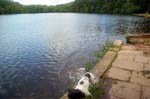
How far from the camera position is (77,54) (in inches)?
650

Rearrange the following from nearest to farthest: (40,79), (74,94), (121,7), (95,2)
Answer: (74,94), (40,79), (121,7), (95,2)

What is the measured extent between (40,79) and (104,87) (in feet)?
17.7

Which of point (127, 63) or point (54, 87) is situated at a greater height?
point (127, 63)

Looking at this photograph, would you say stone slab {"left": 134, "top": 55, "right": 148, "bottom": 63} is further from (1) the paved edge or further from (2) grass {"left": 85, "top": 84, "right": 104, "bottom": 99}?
(2) grass {"left": 85, "top": 84, "right": 104, "bottom": 99}

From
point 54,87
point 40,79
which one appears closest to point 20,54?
point 40,79

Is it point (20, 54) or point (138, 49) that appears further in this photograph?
point (20, 54)

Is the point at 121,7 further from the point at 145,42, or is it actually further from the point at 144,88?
the point at 144,88

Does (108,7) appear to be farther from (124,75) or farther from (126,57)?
(124,75)

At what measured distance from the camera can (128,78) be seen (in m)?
7.14

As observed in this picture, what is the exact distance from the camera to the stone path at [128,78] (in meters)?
6.03

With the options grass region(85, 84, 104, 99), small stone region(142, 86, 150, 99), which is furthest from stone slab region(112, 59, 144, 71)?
grass region(85, 84, 104, 99)

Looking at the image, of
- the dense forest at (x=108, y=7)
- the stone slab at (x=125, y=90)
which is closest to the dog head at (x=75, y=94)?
the stone slab at (x=125, y=90)

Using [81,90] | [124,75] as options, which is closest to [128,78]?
[124,75]

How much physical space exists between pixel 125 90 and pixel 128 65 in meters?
2.59
